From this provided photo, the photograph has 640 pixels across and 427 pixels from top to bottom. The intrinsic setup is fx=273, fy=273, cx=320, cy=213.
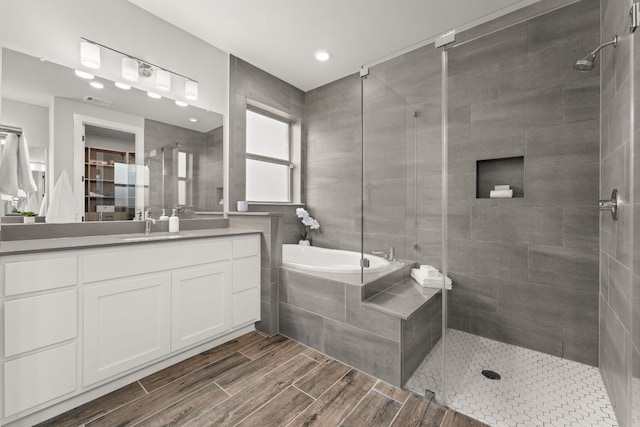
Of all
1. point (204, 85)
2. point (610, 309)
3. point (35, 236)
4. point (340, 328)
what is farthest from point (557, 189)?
point (35, 236)

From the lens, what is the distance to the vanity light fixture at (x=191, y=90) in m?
2.53

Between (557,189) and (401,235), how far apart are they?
1.14 m

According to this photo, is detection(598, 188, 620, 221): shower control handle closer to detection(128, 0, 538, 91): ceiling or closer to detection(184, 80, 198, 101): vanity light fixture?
detection(128, 0, 538, 91): ceiling

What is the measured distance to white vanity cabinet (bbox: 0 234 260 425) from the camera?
125cm

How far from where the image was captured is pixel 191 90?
8.37 ft

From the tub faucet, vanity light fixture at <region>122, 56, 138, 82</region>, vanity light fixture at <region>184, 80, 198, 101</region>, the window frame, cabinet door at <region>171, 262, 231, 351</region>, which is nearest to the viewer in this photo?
cabinet door at <region>171, 262, 231, 351</region>

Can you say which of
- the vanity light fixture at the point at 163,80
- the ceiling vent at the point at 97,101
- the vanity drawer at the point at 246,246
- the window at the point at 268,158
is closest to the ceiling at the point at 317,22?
the vanity light fixture at the point at 163,80

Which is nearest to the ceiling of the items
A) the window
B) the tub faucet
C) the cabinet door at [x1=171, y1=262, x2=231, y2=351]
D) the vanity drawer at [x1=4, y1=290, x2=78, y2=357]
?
the window

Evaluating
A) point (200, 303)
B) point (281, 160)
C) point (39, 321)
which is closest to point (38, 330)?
point (39, 321)

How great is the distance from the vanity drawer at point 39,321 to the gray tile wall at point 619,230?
2.49 m

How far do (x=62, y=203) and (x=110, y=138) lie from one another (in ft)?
1.84

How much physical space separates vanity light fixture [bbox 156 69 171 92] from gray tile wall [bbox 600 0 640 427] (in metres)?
2.94

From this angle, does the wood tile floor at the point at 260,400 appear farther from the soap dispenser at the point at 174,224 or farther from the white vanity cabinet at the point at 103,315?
the soap dispenser at the point at 174,224

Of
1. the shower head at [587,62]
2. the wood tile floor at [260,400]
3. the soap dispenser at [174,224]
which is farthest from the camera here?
the soap dispenser at [174,224]
